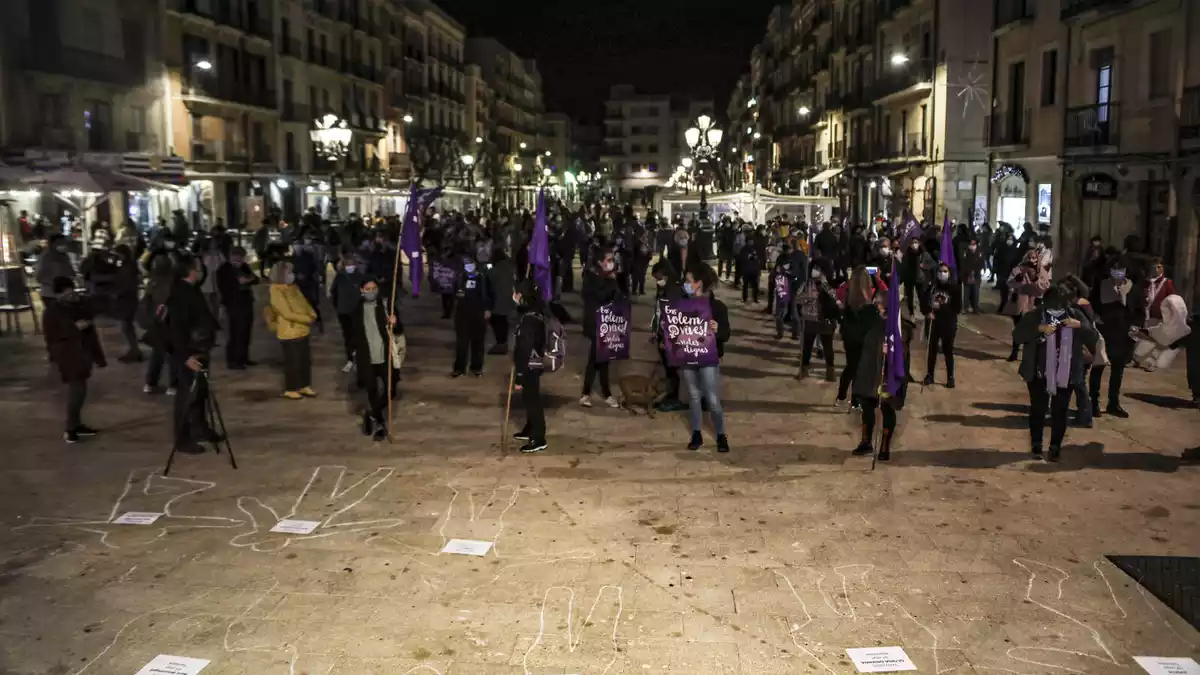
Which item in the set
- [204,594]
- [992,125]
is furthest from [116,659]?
[992,125]

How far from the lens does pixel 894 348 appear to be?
8.93 metres

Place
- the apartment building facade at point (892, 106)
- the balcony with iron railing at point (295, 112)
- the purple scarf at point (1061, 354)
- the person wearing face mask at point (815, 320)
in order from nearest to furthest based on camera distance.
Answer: the purple scarf at point (1061, 354) < the person wearing face mask at point (815, 320) < the apartment building facade at point (892, 106) < the balcony with iron railing at point (295, 112)

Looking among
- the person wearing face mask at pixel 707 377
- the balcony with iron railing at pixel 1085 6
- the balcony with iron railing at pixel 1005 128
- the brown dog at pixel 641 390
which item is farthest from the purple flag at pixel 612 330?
the balcony with iron railing at pixel 1005 128

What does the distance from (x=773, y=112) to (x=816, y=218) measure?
128 feet

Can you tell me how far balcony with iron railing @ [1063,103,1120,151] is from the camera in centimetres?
2258

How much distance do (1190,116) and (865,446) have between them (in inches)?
550

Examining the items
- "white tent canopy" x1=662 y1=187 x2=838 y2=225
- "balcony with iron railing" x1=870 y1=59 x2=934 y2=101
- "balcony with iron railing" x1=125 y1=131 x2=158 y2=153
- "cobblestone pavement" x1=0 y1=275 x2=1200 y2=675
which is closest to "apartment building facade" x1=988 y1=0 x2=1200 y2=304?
"balcony with iron railing" x1=870 y1=59 x2=934 y2=101

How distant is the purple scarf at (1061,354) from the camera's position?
28.5 ft

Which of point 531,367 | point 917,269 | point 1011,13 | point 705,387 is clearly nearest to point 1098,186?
point 1011,13

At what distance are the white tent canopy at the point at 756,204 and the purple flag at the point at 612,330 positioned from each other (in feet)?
67.2

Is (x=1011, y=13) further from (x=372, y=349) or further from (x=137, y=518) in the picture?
(x=137, y=518)

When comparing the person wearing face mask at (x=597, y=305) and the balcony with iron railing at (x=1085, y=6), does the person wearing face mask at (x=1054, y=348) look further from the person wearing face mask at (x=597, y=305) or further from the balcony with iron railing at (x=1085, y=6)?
the balcony with iron railing at (x=1085, y=6)

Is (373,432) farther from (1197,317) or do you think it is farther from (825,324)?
(1197,317)

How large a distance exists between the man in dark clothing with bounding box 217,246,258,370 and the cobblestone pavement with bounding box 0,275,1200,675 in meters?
2.43
